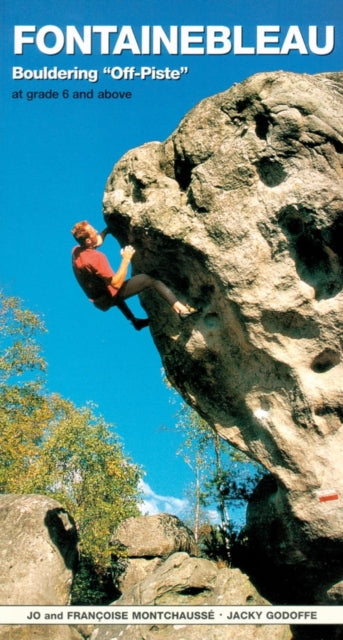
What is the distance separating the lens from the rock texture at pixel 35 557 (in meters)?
14.0

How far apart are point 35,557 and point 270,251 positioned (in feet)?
27.7

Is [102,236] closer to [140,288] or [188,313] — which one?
[140,288]

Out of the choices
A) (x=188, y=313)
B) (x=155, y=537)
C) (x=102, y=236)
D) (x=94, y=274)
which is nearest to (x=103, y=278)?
(x=94, y=274)

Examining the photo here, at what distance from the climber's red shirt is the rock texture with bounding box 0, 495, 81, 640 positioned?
5976 mm

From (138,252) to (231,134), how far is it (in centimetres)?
272

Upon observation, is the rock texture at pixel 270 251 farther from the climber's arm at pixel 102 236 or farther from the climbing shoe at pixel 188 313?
the climber's arm at pixel 102 236

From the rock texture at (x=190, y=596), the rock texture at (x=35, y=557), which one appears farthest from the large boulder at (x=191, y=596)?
the rock texture at (x=35, y=557)

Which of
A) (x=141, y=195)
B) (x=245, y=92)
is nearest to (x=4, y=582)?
(x=141, y=195)

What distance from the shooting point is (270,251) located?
1114 cm

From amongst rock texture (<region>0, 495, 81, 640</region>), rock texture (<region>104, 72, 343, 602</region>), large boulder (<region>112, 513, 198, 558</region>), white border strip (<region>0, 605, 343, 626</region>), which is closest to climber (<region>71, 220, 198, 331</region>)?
rock texture (<region>104, 72, 343, 602</region>)

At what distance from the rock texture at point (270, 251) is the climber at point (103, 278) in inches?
23.3

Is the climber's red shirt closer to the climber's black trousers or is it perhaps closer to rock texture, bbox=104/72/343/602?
the climber's black trousers

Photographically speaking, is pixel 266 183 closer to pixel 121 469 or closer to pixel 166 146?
pixel 166 146

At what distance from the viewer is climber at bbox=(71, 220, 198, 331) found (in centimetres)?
1110
